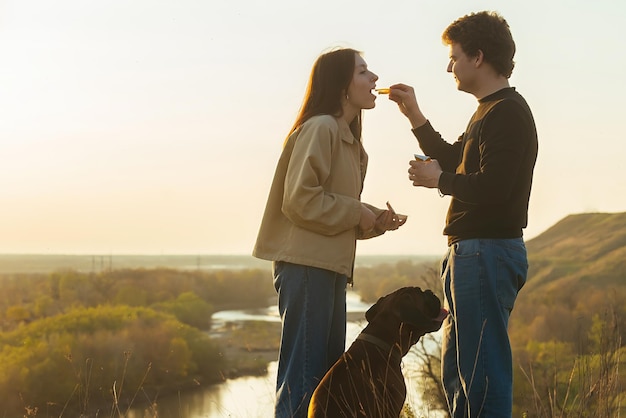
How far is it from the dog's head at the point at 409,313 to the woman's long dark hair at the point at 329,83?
0.91 m

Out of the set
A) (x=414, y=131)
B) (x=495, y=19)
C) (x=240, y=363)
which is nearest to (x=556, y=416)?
(x=414, y=131)

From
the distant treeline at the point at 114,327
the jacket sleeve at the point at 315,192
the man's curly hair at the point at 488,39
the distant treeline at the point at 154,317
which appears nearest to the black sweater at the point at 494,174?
the man's curly hair at the point at 488,39

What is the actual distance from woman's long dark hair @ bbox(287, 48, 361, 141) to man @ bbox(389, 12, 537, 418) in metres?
0.51

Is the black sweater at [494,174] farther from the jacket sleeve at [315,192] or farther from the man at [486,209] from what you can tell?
the jacket sleeve at [315,192]

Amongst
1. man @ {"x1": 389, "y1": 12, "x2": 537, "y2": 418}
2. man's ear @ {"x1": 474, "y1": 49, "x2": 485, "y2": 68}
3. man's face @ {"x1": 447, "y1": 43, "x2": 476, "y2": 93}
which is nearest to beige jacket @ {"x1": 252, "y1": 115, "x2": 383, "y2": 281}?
man @ {"x1": 389, "y1": 12, "x2": 537, "y2": 418}

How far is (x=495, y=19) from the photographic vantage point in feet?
12.1

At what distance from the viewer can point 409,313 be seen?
3875 mm

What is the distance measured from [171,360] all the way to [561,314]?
918 inches

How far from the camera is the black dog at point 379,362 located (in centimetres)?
362

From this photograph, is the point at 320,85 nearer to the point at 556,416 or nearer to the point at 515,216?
the point at 515,216

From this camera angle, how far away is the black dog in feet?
11.9

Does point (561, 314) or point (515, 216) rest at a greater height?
point (515, 216)

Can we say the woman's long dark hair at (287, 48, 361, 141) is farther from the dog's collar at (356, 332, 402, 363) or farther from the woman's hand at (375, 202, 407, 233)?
the dog's collar at (356, 332, 402, 363)

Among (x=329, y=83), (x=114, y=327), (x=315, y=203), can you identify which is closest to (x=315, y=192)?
(x=315, y=203)
